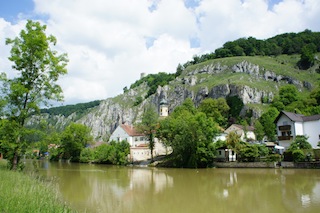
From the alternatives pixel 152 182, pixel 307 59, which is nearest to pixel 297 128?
pixel 152 182

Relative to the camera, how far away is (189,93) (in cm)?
11219

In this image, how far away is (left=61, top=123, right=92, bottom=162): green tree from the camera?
7906 centimetres

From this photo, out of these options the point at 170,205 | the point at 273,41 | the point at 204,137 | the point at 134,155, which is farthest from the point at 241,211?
the point at 273,41

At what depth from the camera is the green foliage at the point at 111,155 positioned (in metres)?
59.8

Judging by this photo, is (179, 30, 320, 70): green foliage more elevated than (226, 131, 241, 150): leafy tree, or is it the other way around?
(179, 30, 320, 70): green foliage

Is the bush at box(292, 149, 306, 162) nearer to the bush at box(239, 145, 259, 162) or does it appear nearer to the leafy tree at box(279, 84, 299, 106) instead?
the bush at box(239, 145, 259, 162)

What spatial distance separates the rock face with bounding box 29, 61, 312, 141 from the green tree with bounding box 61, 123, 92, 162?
43.1 metres

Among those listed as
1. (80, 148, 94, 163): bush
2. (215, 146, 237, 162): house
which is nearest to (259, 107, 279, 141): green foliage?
(215, 146, 237, 162): house

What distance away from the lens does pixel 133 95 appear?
578ft

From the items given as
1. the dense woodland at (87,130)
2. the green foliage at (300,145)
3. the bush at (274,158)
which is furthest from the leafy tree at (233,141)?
the green foliage at (300,145)

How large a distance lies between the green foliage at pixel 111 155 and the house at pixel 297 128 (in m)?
31.3

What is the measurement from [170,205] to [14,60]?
15255 mm

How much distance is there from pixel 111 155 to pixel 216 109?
1486 inches

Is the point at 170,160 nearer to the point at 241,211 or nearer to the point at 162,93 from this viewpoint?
the point at 241,211
